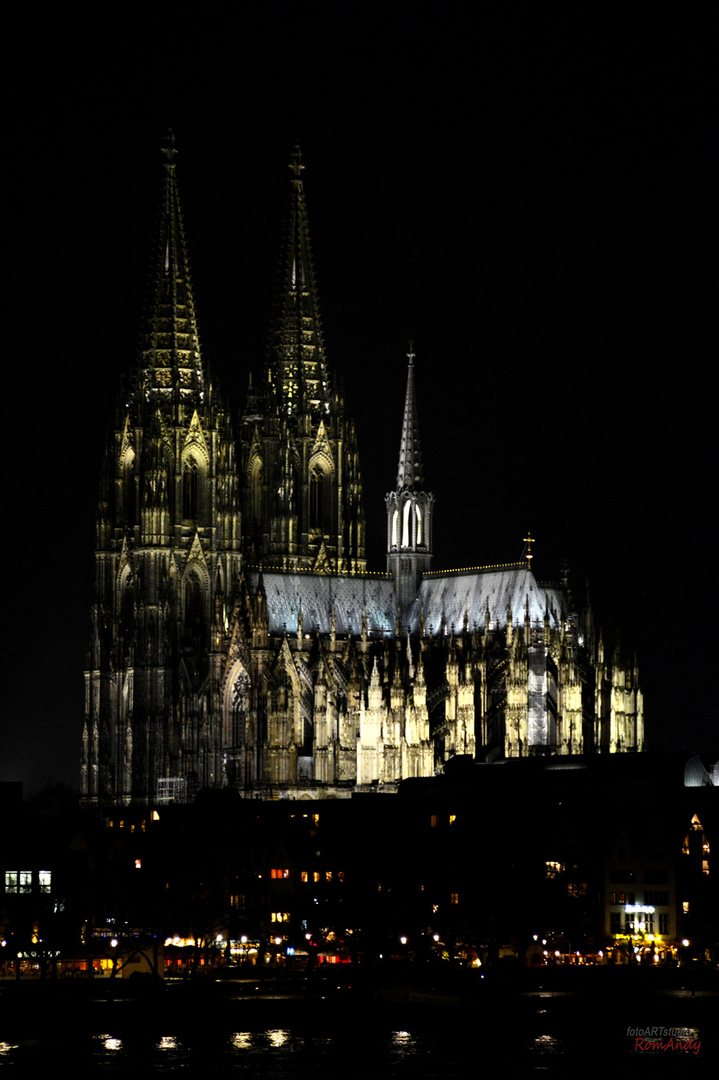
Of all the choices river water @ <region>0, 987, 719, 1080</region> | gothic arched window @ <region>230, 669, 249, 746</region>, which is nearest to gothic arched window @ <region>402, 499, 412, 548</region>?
gothic arched window @ <region>230, 669, 249, 746</region>

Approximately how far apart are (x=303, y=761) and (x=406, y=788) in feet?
51.3

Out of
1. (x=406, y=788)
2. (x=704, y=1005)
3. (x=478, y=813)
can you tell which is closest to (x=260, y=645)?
(x=406, y=788)

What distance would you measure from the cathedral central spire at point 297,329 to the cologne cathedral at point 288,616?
127 millimetres

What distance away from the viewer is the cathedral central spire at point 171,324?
600 feet

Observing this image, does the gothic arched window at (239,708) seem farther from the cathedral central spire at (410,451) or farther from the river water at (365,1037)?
the river water at (365,1037)

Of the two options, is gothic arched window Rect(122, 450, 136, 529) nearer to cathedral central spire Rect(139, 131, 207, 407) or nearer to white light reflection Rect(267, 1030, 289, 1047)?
cathedral central spire Rect(139, 131, 207, 407)

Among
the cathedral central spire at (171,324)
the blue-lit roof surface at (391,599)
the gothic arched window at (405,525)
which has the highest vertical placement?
the cathedral central spire at (171,324)

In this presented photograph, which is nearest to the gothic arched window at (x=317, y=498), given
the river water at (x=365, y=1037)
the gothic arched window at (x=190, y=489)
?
the gothic arched window at (x=190, y=489)

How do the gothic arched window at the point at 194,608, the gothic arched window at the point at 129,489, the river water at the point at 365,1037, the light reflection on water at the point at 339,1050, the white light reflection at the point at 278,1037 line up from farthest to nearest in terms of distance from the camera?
the gothic arched window at the point at 129,489
the gothic arched window at the point at 194,608
the white light reflection at the point at 278,1037
the river water at the point at 365,1037
the light reflection on water at the point at 339,1050

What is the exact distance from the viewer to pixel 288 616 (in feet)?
584

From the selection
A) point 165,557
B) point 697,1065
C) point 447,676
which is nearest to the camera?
point 697,1065

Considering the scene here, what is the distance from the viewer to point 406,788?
15875 cm

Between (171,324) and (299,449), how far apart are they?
10591 mm

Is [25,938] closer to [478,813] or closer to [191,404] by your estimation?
[478,813]
